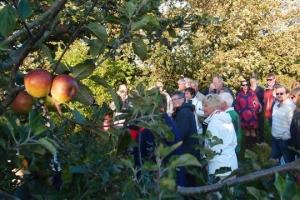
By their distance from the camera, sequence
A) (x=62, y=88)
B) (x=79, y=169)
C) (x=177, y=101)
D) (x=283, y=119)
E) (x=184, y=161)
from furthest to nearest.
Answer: (x=283, y=119) < (x=177, y=101) < (x=79, y=169) < (x=62, y=88) < (x=184, y=161)

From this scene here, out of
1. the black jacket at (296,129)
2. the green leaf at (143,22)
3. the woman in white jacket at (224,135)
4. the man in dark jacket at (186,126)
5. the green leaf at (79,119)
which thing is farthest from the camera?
the black jacket at (296,129)

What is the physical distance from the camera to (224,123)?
5289 mm

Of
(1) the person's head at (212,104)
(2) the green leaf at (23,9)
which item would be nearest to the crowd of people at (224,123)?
(1) the person's head at (212,104)

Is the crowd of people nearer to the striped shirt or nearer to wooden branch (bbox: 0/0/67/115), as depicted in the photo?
the striped shirt

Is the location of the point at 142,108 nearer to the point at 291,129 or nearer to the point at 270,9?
the point at 291,129

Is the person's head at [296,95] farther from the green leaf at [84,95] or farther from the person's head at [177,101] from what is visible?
the green leaf at [84,95]

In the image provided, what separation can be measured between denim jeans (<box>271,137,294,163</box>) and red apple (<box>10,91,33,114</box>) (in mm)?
6479

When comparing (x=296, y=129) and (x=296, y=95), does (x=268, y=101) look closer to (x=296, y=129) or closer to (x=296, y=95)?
(x=296, y=95)

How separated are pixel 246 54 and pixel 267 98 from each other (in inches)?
196

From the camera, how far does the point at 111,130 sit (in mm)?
1661

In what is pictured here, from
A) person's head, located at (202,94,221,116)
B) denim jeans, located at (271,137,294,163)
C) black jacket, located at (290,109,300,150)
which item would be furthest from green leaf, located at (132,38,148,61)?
denim jeans, located at (271,137,294,163)

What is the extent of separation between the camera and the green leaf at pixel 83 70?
145cm

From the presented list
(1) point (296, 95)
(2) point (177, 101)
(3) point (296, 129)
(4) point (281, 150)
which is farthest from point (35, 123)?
(4) point (281, 150)

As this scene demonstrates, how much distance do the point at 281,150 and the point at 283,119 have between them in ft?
1.39
